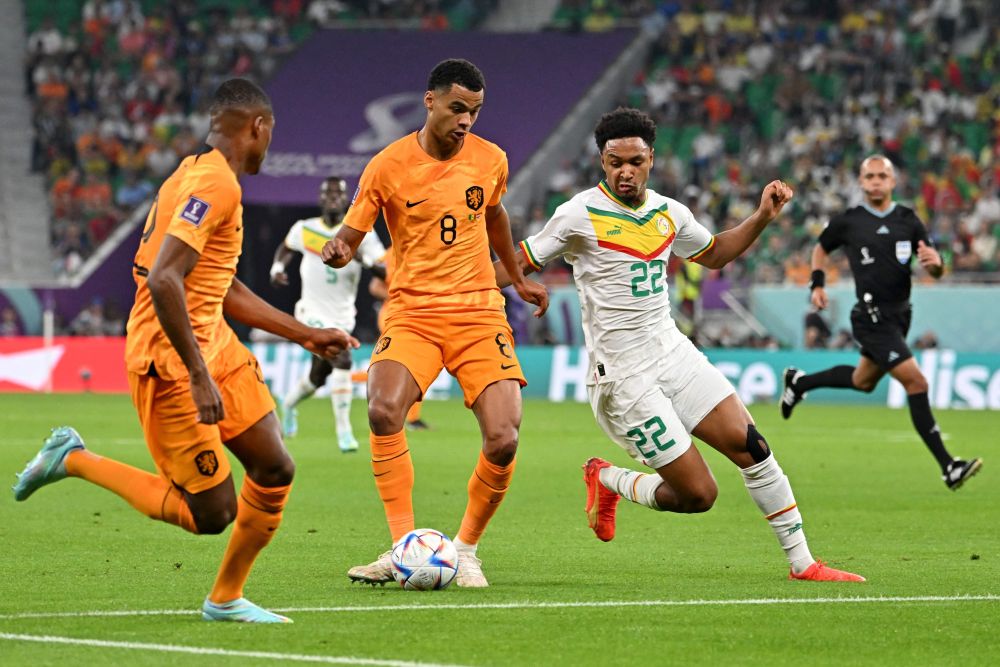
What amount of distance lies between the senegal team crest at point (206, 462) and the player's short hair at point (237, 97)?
1.39m

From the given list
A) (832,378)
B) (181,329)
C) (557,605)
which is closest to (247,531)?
(181,329)

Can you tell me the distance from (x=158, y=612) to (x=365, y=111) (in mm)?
30454

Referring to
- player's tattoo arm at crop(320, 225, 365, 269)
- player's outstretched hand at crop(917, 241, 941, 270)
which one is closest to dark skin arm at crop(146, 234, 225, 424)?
player's tattoo arm at crop(320, 225, 365, 269)

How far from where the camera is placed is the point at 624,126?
8859mm

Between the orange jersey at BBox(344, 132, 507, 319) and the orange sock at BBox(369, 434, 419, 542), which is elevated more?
the orange jersey at BBox(344, 132, 507, 319)

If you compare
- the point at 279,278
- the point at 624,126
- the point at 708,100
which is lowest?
the point at 279,278

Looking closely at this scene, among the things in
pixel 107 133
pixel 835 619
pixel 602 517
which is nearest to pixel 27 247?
pixel 107 133

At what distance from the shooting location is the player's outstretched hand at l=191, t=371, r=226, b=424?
6427 millimetres

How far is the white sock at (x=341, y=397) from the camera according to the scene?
57.2 feet

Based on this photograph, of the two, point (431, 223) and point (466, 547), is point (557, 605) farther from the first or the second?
point (431, 223)

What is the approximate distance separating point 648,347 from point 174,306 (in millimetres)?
3257

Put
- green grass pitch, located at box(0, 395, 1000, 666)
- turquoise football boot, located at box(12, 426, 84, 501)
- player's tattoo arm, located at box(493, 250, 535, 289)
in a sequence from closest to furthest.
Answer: green grass pitch, located at box(0, 395, 1000, 666) → turquoise football boot, located at box(12, 426, 84, 501) → player's tattoo arm, located at box(493, 250, 535, 289)

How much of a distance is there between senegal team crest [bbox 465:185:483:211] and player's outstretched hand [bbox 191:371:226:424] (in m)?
2.79

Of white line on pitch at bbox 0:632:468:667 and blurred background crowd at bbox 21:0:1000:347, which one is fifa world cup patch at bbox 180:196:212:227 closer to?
white line on pitch at bbox 0:632:468:667
